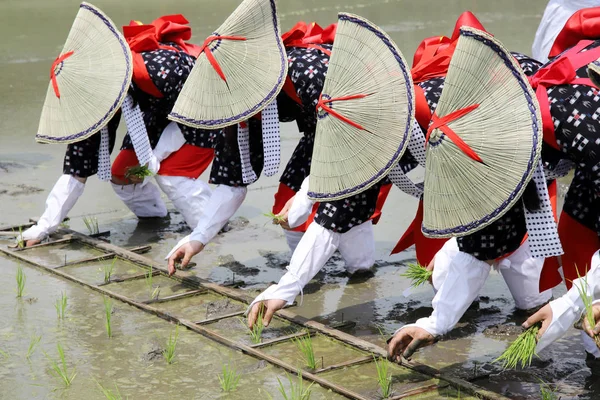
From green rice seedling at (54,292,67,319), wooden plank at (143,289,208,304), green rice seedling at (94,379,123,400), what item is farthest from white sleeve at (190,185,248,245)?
green rice seedling at (94,379,123,400)

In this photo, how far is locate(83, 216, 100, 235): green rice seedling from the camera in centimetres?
594

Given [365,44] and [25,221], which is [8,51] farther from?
[365,44]

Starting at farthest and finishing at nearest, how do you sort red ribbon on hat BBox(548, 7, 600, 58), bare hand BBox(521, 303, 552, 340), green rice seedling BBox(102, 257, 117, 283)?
green rice seedling BBox(102, 257, 117, 283) → red ribbon on hat BBox(548, 7, 600, 58) → bare hand BBox(521, 303, 552, 340)

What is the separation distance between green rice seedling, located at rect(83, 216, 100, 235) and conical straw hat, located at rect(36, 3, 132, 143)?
0.73 metres

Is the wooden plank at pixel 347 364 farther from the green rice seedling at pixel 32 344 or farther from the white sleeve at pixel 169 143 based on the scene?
the white sleeve at pixel 169 143

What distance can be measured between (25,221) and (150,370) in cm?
243

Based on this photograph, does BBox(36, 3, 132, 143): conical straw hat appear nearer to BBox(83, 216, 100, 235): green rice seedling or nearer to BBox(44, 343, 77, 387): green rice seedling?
BBox(83, 216, 100, 235): green rice seedling

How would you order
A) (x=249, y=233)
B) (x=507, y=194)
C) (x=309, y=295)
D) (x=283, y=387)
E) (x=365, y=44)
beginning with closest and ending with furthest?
(x=507, y=194)
(x=283, y=387)
(x=365, y=44)
(x=309, y=295)
(x=249, y=233)

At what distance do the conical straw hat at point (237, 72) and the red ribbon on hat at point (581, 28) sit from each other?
1.32m

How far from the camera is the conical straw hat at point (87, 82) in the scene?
523cm

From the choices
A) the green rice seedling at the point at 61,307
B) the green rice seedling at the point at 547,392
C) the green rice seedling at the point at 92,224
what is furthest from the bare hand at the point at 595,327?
the green rice seedling at the point at 92,224

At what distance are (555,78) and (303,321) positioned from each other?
1572mm

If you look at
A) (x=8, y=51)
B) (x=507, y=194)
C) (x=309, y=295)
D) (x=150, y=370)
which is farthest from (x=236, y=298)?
(x=8, y=51)

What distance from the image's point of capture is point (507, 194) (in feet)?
11.1
